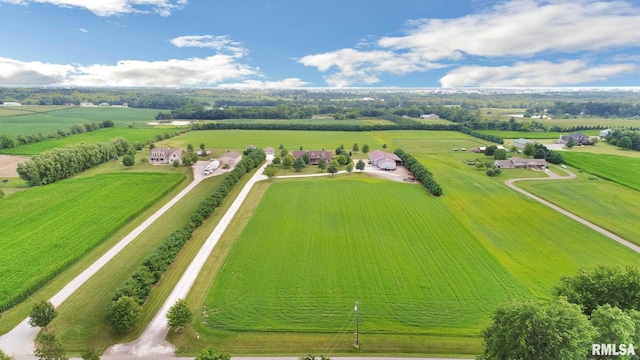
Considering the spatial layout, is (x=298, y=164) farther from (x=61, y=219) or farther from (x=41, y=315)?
(x=41, y=315)

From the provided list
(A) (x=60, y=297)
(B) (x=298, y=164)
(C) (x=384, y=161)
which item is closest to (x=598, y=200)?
(C) (x=384, y=161)

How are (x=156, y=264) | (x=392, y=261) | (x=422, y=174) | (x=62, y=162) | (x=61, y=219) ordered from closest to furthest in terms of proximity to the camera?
(x=156, y=264)
(x=392, y=261)
(x=61, y=219)
(x=422, y=174)
(x=62, y=162)

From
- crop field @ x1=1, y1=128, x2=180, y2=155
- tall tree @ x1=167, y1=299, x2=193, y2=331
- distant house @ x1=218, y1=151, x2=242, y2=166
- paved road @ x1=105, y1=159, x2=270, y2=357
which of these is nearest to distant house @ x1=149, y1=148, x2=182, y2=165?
distant house @ x1=218, y1=151, x2=242, y2=166

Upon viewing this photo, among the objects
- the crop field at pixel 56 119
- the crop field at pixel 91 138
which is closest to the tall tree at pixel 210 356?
the crop field at pixel 91 138

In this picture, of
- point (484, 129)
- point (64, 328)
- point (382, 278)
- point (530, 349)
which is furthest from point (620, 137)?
point (64, 328)

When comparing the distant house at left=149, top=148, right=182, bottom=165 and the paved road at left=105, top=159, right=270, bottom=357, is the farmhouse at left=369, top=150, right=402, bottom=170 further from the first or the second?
the distant house at left=149, top=148, right=182, bottom=165

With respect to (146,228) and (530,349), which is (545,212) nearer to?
(530,349)

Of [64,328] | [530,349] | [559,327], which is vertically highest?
[559,327]
